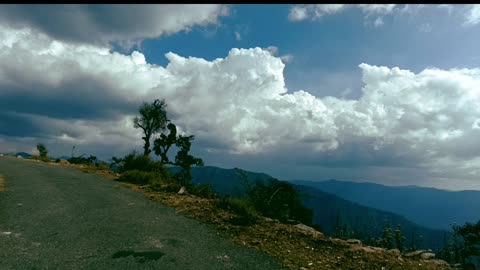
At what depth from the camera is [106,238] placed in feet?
30.0

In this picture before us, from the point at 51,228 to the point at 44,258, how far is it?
253cm

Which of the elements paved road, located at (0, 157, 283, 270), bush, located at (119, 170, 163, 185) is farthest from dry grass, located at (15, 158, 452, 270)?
bush, located at (119, 170, 163, 185)

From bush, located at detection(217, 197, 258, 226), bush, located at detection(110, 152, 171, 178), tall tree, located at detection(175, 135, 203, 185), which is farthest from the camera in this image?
tall tree, located at detection(175, 135, 203, 185)

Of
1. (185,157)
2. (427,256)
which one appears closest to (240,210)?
(427,256)

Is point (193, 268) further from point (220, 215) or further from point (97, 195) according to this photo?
→ point (97, 195)

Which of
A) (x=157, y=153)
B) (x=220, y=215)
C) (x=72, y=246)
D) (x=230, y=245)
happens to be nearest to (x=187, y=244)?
(x=230, y=245)

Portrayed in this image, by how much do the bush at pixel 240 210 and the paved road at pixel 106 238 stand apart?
1358 millimetres

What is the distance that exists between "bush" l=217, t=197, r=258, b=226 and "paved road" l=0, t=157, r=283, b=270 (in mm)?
1358

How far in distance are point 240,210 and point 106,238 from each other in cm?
529

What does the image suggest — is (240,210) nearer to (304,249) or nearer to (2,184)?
(304,249)

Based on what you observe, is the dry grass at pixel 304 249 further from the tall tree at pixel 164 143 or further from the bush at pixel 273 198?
the tall tree at pixel 164 143

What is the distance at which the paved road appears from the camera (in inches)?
299

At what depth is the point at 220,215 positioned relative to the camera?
41.3 feet

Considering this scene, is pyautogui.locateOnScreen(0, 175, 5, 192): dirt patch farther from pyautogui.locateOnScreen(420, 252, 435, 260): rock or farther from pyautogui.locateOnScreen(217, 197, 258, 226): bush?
pyautogui.locateOnScreen(420, 252, 435, 260): rock
